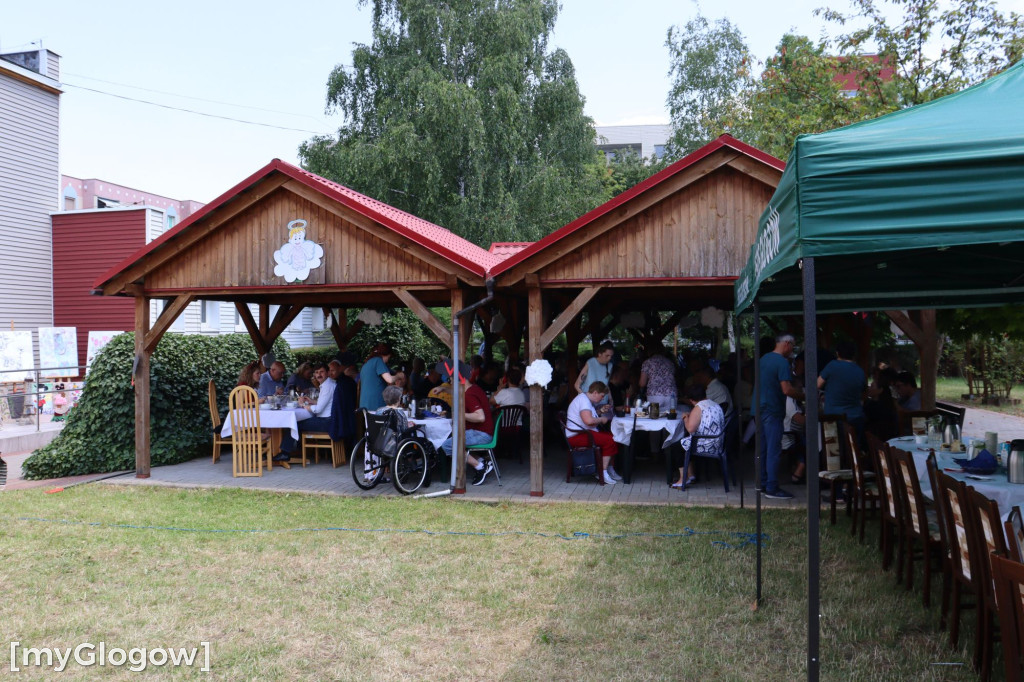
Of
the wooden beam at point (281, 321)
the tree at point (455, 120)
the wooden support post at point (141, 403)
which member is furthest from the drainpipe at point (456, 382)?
the tree at point (455, 120)

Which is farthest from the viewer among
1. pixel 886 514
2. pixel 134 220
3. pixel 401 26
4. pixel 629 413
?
pixel 401 26

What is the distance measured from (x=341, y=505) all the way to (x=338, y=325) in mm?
9653

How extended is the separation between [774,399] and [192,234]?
7370 mm

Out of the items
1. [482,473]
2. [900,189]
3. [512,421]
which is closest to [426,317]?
[482,473]

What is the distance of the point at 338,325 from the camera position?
17828mm

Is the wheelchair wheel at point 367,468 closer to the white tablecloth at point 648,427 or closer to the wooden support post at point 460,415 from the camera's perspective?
the wooden support post at point 460,415

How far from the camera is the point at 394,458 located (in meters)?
9.08

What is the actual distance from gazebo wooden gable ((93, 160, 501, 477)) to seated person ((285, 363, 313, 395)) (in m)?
2.12

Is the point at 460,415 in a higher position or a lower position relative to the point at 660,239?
lower

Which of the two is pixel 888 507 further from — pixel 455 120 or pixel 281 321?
pixel 455 120

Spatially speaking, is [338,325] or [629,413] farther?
[338,325]

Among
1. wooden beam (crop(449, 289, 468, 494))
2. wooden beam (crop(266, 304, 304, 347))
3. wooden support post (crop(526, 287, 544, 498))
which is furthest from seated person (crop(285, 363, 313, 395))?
wooden support post (crop(526, 287, 544, 498))

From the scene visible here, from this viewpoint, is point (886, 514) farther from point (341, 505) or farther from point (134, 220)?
point (134, 220)

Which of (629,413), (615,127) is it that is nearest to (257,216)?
(629,413)
